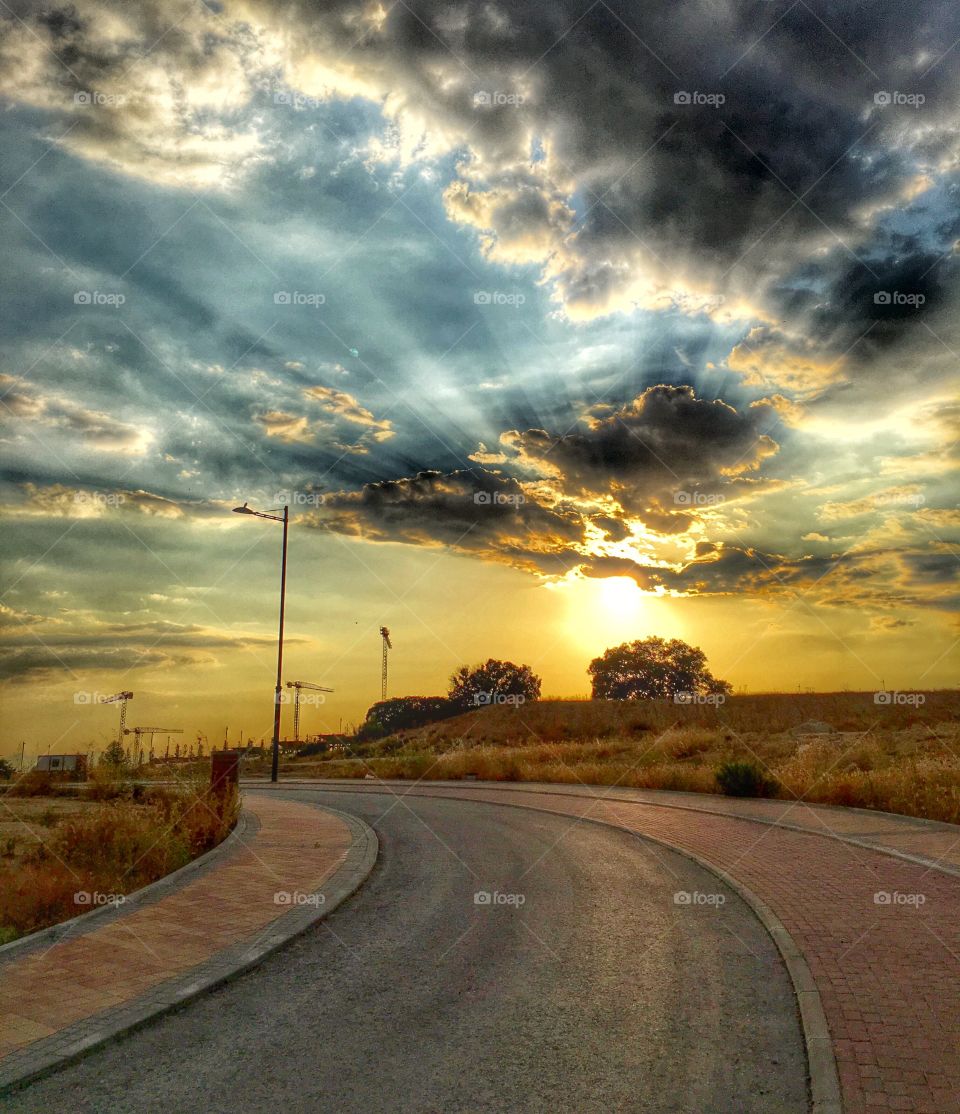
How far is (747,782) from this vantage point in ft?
68.8

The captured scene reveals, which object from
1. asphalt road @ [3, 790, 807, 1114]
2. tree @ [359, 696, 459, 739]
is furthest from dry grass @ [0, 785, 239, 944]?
tree @ [359, 696, 459, 739]

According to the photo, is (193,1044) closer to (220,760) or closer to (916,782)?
(220,760)

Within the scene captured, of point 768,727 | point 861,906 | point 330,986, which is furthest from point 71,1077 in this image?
point 768,727

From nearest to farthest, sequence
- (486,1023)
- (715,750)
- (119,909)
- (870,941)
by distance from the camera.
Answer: (486,1023) → (870,941) → (119,909) → (715,750)

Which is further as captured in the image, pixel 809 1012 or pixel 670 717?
pixel 670 717

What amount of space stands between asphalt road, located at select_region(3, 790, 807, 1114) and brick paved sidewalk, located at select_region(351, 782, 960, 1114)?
0.40m

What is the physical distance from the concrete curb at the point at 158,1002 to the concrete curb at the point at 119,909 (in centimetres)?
186

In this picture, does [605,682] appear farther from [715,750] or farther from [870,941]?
[870,941]

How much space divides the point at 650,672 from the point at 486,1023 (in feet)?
264

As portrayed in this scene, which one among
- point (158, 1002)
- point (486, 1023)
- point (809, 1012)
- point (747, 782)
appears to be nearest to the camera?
point (486, 1023)

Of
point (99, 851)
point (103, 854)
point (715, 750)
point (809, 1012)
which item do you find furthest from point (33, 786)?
point (809, 1012)

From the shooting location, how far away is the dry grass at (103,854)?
986 centimetres

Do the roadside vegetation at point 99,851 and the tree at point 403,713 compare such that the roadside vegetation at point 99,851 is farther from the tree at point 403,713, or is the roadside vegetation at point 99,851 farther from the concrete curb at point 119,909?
the tree at point 403,713

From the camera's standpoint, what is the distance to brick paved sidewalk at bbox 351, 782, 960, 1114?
16.7 feet
